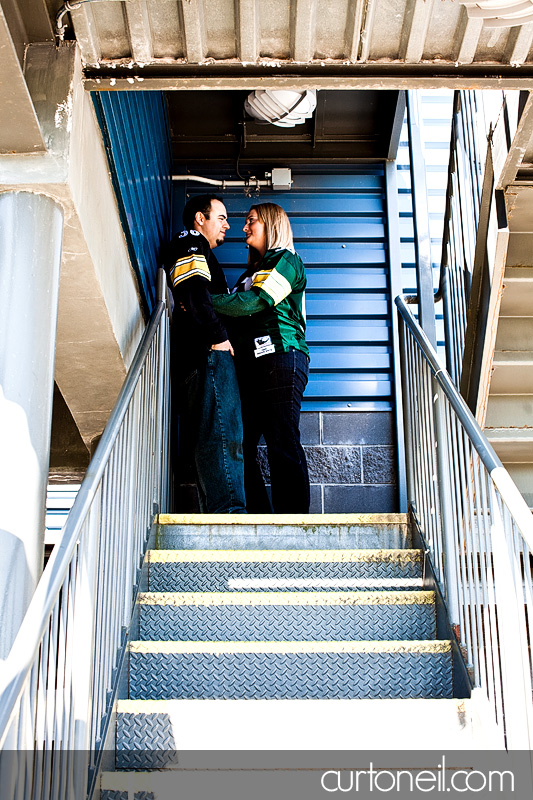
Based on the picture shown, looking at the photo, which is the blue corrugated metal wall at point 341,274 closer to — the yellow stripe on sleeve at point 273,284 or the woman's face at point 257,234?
the woman's face at point 257,234

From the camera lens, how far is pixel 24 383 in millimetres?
2299

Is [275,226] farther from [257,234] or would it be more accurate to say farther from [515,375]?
[515,375]

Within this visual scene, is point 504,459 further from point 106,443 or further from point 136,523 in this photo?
point 106,443

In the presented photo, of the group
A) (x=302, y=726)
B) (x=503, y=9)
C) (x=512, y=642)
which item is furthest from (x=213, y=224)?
(x=512, y=642)

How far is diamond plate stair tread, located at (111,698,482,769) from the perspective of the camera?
250cm

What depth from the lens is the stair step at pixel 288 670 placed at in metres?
2.87

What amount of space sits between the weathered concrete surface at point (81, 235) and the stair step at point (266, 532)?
72 centimetres

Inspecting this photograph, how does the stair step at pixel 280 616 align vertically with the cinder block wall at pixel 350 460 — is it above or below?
below

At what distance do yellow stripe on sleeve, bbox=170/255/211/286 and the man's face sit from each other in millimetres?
514

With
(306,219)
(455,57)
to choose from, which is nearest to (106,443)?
(455,57)

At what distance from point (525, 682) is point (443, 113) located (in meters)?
6.02

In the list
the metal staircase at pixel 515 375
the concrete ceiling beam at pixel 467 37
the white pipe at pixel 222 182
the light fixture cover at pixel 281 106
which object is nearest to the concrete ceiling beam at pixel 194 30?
the concrete ceiling beam at pixel 467 37

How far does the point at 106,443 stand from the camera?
2.53 m

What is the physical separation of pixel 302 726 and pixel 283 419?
1.94 meters
